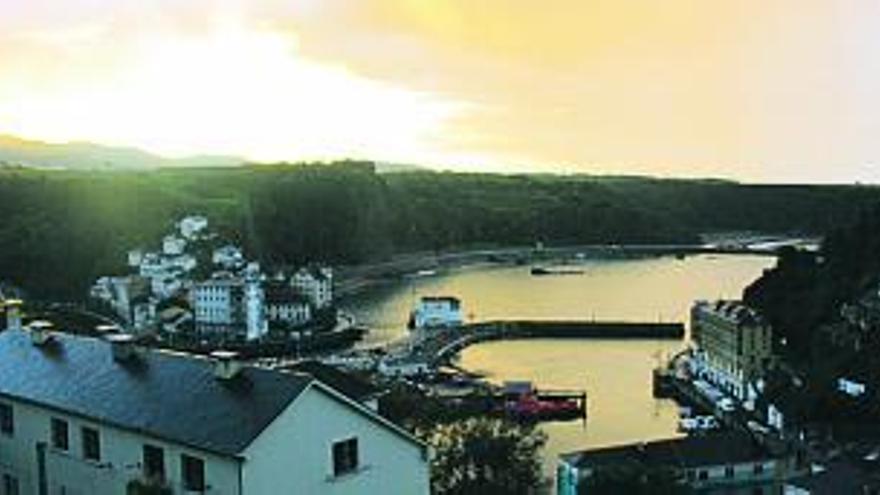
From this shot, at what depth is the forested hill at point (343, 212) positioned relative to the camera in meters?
39.1

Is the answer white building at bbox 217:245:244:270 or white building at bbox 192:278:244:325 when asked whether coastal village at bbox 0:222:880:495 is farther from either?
white building at bbox 217:245:244:270

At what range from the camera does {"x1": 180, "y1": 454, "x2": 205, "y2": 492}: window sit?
4.29 metres

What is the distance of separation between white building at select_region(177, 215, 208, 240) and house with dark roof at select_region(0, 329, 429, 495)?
121 feet

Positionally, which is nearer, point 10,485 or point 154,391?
point 154,391

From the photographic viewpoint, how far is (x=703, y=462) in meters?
13.3

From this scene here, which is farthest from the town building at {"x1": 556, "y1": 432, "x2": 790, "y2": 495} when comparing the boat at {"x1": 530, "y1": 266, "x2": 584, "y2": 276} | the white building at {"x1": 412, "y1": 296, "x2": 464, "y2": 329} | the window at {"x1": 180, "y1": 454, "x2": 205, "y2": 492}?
the boat at {"x1": 530, "y1": 266, "x2": 584, "y2": 276}

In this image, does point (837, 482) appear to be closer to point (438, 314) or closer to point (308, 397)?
point (308, 397)

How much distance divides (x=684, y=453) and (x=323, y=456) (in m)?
9.31

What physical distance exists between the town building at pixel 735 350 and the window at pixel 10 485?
52.6 ft

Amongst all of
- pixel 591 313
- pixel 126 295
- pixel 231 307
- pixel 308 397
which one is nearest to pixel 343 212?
pixel 126 295

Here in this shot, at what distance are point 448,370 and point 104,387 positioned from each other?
1922 cm

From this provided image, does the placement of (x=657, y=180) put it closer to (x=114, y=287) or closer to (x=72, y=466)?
(x=114, y=287)

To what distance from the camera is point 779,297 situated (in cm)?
2403

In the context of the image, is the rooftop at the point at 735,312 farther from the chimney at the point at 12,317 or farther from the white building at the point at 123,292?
the chimney at the point at 12,317
